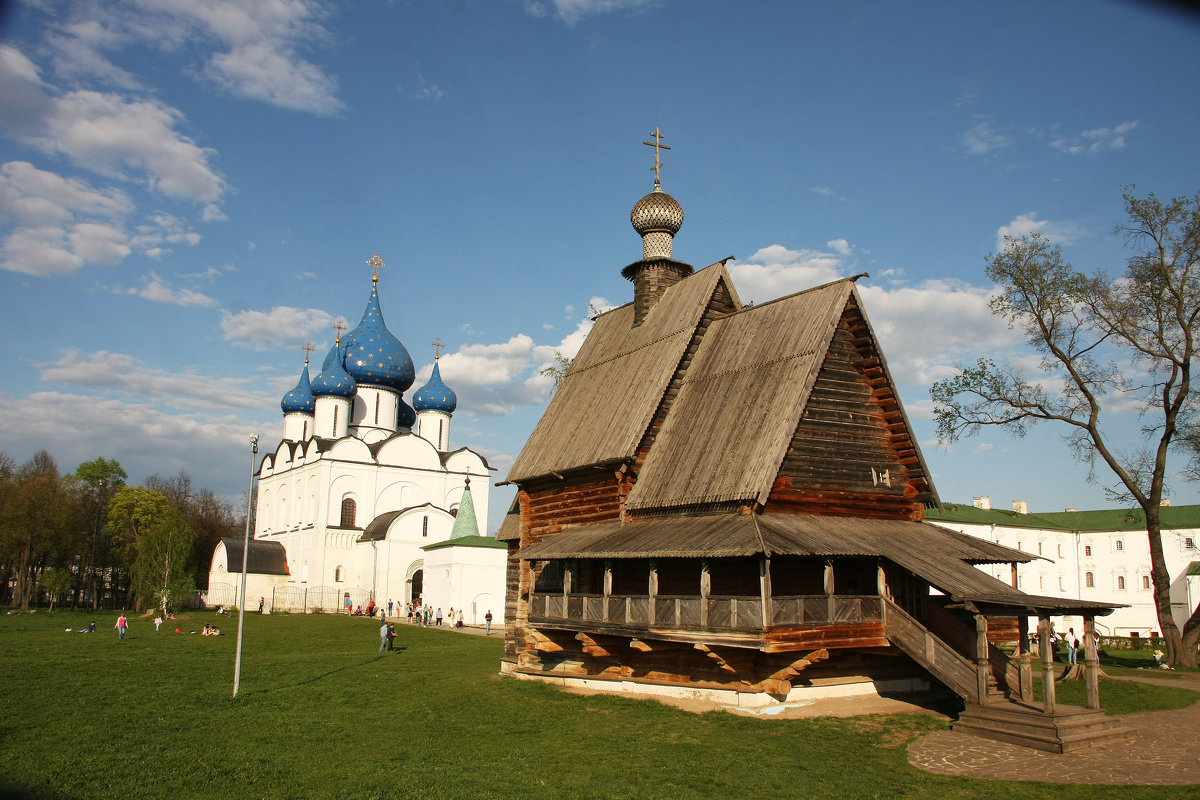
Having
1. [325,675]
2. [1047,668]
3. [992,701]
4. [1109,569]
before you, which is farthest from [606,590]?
[1109,569]

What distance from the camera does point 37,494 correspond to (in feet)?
183

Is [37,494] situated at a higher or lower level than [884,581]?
higher

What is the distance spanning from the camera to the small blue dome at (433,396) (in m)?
62.7

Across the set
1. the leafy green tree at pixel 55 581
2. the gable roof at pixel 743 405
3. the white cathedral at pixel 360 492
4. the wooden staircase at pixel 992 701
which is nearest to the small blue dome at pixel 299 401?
the white cathedral at pixel 360 492

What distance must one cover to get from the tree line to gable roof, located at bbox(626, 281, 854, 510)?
34.6 metres

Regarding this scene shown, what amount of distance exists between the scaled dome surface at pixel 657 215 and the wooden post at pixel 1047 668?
15.2m

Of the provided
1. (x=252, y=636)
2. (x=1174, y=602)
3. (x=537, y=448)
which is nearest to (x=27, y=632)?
(x=252, y=636)

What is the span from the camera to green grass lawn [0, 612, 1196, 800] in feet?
38.3

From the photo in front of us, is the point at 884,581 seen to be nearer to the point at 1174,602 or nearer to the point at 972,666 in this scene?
the point at 972,666

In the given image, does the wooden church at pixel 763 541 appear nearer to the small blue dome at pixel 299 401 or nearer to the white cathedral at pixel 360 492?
the white cathedral at pixel 360 492

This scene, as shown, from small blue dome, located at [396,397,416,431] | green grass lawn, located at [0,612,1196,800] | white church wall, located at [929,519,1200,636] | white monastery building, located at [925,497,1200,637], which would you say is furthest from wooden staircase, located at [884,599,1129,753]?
small blue dome, located at [396,397,416,431]

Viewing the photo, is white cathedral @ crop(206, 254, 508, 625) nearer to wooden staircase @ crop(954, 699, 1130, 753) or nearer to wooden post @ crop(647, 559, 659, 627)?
wooden post @ crop(647, 559, 659, 627)

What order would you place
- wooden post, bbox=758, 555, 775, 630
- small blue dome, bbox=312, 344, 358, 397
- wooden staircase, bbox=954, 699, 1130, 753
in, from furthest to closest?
small blue dome, bbox=312, 344, 358, 397 < wooden post, bbox=758, 555, 775, 630 < wooden staircase, bbox=954, 699, 1130, 753

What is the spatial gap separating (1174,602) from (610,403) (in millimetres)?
44138
